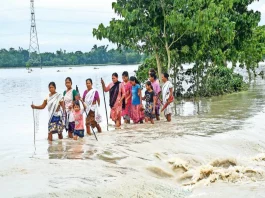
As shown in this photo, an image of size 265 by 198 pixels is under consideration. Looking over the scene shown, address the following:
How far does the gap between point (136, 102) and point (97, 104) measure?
1.57 metres

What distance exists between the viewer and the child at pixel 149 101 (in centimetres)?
1254

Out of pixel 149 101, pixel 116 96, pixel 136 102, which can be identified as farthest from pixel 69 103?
pixel 149 101

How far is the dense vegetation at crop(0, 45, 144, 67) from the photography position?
13062cm

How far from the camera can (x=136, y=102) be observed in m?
12.6

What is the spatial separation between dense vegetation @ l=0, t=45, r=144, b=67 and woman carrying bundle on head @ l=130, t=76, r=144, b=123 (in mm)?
115462

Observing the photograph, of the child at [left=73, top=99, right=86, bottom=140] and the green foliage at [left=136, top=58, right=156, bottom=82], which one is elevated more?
the green foliage at [left=136, top=58, right=156, bottom=82]

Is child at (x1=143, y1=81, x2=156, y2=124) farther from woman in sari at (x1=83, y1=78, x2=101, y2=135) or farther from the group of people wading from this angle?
woman in sari at (x1=83, y1=78, x2=101, y2=135)

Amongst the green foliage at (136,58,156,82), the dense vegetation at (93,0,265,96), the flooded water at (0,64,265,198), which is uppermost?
the dense vegetation at (93,0,265,96)

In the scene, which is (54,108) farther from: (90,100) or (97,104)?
(97,104)

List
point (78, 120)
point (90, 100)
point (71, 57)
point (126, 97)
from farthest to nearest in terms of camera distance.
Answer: point (71, 57)
point (126, 97)
point (90, 100)
point (78, 120)

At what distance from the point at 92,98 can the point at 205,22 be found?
296 inches

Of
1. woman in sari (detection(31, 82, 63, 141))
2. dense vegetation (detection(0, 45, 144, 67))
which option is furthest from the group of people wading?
dense vegetation (detection(0, 45, 144, 67))

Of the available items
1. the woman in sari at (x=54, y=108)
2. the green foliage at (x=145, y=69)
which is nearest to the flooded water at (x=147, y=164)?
the woman in sari at (x=54, y=108)

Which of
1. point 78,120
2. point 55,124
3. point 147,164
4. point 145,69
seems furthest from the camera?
point 145,69
